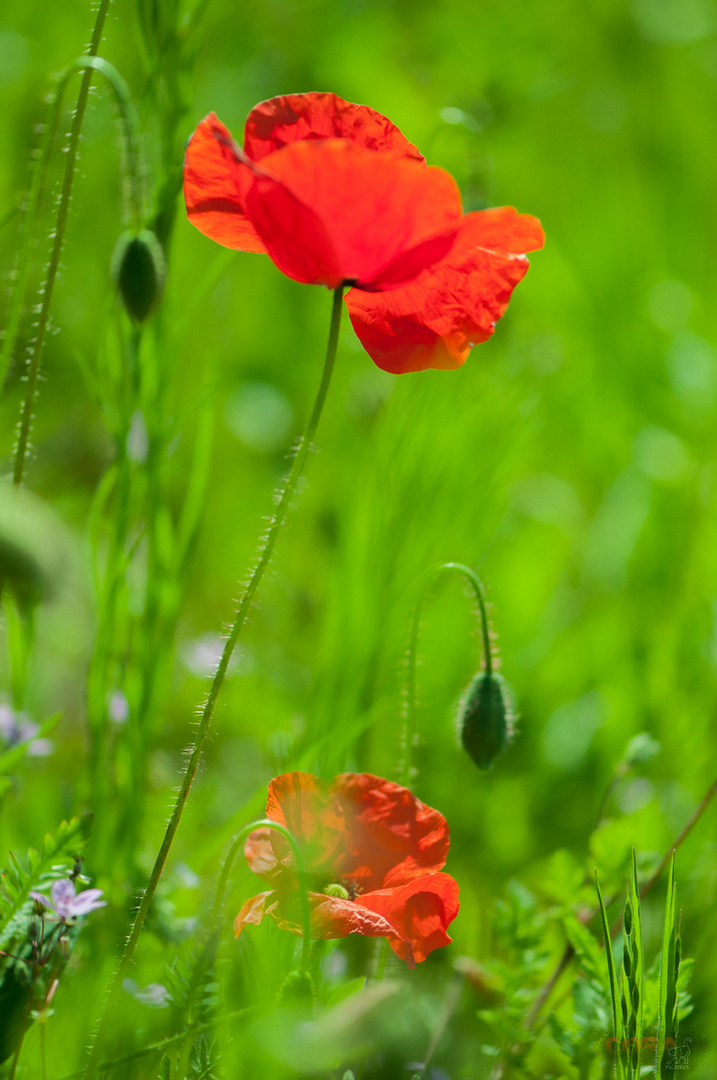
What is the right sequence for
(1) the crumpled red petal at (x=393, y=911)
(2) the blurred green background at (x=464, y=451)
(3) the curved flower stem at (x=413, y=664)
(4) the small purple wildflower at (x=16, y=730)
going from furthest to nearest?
(2) the blurred green background at (x=464, y=451), (4) the small purple wildflower at (x=16, y=730), (3) the curved flower stem at (x=413, y=664), (1) the crumpled red petal at (x=393, y=911)

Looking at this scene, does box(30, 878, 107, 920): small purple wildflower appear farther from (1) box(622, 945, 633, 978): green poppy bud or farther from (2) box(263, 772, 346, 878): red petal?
(1) box(622, 945, 633, 978): green poppy bud

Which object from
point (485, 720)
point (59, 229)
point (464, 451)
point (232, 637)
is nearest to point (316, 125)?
point (59, 229)

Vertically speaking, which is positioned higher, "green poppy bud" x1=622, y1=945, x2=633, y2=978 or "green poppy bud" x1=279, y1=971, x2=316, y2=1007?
"green poppy bud" x1=622, y1=945, x2=633, y2=978

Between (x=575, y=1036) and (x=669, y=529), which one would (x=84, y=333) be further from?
(x=575, y=1036)

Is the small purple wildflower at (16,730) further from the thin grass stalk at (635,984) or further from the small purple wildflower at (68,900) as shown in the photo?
the thin grass stalk at (635,984)

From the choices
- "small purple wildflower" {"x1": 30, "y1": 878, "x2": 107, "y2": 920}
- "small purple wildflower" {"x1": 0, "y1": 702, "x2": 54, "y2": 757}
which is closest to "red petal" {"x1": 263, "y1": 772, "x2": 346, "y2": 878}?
"small purple wildflower" {"x1": 30, "y1": 878, "x2": 107, "y2": 920}

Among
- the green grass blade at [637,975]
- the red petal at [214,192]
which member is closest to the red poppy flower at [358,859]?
the green grass blade at [637,975]

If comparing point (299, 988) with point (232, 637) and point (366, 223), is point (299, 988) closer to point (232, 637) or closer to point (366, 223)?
point (232, 637)
